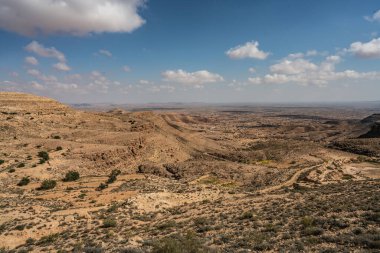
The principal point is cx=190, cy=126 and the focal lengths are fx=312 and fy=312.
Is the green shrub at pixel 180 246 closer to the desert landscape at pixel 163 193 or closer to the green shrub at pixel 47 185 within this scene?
the desert landscape at pixel 163 193

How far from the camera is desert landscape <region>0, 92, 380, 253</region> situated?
15.7m

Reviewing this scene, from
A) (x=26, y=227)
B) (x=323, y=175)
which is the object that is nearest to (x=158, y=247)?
(x=26, y=227)

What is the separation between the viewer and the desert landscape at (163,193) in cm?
1570

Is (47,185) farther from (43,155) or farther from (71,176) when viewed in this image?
(43,155)

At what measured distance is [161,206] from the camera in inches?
1109

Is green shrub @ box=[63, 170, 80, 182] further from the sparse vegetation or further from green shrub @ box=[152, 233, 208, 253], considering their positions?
green shrub @ box=[152, 233, 208, 253]

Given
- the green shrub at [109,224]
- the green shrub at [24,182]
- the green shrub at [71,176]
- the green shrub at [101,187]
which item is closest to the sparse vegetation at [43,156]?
the green shrub at [71,176]

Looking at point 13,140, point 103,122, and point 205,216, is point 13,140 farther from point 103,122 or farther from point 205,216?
point 205,216

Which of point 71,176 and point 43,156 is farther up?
point 43,156

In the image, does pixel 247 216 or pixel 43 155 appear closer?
pixel 247 216

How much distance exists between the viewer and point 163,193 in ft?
103

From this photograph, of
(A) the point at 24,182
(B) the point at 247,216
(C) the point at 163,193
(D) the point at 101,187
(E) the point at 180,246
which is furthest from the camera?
(D) the point at 101,187

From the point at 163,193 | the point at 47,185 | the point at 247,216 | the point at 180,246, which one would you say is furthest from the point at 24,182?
the point at 180,246

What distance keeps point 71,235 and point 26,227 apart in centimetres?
405
